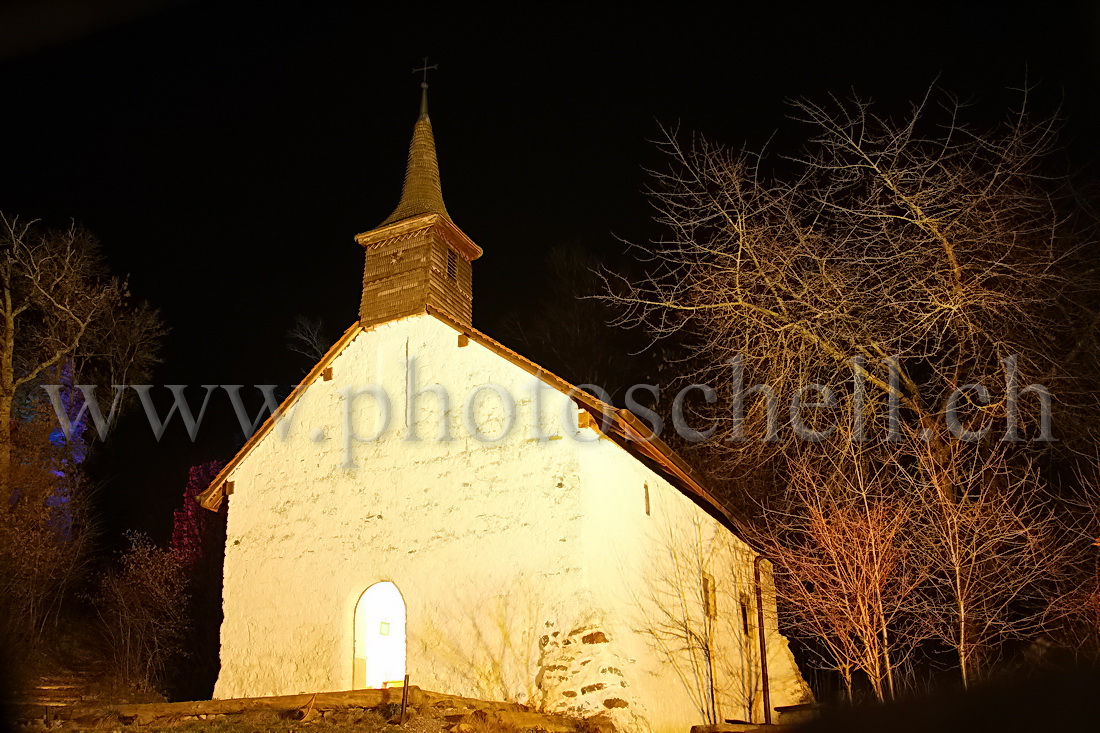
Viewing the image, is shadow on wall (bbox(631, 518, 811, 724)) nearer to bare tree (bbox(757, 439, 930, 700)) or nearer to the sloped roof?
the sloped roof

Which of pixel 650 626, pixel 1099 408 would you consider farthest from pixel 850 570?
pixel 1099 408

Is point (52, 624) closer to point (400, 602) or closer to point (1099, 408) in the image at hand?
point (400, 602)

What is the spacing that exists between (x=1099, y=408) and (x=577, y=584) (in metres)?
7.63

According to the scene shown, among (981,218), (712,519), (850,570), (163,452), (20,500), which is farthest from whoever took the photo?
(163,452)

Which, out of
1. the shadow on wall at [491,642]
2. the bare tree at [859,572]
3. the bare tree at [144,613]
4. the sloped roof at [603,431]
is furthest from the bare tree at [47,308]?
the bare tree at [859,572]

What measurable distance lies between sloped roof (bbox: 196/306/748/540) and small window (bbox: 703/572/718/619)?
4.69ft

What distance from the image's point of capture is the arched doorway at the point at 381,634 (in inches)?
531

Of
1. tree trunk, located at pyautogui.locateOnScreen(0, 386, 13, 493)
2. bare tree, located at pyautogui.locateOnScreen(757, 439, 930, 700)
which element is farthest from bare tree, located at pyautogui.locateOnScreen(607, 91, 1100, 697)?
tree trunk, located at pyautogui.locateOnScreen(0, 386, 13, 493)

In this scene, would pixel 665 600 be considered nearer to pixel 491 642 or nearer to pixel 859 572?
pixel 491 642

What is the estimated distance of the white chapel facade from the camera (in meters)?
11.7

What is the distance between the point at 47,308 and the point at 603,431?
58.1 ft

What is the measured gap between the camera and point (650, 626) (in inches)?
512

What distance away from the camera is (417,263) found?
49.7 ft

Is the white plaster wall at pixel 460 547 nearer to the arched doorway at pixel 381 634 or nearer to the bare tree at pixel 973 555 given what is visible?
the arched doorway at pixel 381 634
